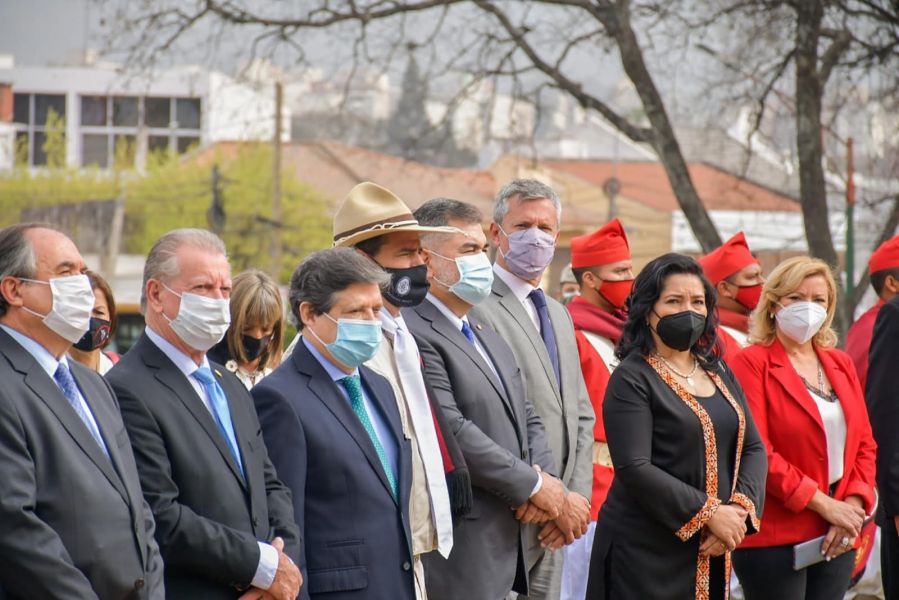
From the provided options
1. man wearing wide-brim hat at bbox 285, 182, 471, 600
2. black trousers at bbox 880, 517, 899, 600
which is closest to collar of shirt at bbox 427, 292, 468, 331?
man wearing wide-brim hat at bbox 285, 182, 471, 600

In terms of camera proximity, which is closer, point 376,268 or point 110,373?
point 110,373

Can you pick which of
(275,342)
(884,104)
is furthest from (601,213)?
(275,342)

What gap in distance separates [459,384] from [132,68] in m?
9.04

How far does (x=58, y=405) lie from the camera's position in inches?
152

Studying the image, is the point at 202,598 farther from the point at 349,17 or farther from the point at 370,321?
the point at 349,17

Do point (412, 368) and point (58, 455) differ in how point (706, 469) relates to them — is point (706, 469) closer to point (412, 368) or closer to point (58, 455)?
point (412, 368)

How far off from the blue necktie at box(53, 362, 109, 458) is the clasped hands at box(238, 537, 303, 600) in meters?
0.71

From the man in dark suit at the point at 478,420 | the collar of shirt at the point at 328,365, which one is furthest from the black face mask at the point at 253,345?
the collar of shirt at the point at 328,365

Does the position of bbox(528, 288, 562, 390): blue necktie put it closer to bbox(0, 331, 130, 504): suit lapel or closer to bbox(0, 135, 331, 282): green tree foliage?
bbox(0, 331, 130, 504): suit lapel

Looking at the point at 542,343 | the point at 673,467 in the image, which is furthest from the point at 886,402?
the point at 542,343

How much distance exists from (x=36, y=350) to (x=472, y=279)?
7.20ft

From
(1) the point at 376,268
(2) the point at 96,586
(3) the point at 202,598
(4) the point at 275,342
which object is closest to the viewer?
(2) the point at 96,586

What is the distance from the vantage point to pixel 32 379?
151 inches

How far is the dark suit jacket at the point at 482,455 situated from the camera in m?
5.31
